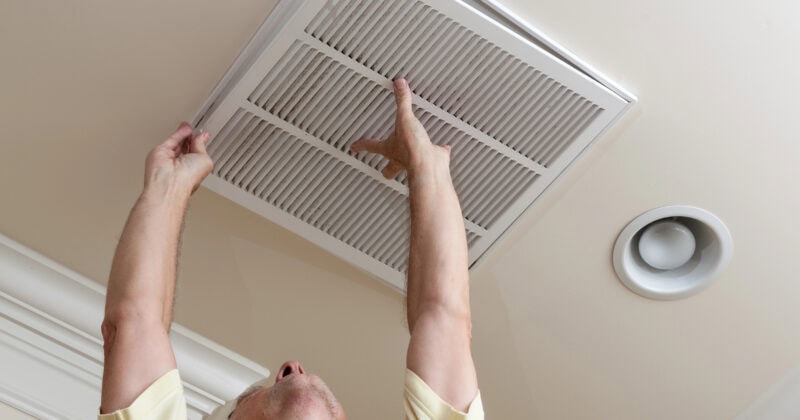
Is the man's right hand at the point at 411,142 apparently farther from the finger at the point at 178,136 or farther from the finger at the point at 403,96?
the finger at the point at 178,136

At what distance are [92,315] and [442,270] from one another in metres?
0.69

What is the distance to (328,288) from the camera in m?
1.74

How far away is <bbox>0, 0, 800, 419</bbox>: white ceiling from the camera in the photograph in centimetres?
147

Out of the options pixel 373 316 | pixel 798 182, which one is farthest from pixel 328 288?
pixel 798 182

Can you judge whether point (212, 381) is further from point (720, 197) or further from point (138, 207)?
point (720, 197)

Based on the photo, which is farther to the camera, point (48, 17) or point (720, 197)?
point (720, 197)

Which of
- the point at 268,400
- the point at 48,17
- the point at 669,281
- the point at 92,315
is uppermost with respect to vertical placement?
the point at 48,17

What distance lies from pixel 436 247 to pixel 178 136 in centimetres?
41

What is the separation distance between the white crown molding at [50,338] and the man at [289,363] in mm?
378

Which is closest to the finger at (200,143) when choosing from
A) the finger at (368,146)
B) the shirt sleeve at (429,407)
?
the finger at (368,146)

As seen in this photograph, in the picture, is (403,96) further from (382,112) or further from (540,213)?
(540,213)

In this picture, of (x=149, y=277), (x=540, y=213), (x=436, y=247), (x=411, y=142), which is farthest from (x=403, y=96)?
(x=149, y=277)

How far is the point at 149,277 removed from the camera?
136cm

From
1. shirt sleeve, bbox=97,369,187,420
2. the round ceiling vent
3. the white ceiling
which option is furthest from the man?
the round ceiling vent
